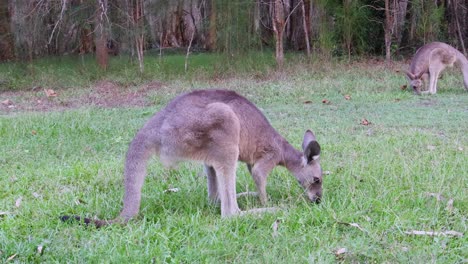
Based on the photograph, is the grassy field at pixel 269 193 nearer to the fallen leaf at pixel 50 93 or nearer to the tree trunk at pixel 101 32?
the fallen leaf at pixel 50 93

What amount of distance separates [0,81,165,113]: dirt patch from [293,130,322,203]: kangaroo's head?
5.49 m

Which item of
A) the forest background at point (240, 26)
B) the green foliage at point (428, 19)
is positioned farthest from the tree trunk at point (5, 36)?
the green foliage at point (428, 19)

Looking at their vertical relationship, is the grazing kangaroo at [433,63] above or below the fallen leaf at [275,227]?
above

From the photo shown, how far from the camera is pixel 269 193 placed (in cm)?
418

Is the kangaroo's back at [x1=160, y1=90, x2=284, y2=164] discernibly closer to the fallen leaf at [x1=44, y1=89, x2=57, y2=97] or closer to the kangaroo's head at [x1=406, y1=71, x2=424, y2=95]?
the kangaroo's head at [x1=406, y1=71, x2=424, y2=95]

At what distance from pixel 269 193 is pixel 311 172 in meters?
0.41

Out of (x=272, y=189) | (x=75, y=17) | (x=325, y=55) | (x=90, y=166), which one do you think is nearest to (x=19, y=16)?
(x=75, y=17)

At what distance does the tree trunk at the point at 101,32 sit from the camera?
11451 millimetres

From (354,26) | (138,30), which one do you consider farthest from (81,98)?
(354,26)

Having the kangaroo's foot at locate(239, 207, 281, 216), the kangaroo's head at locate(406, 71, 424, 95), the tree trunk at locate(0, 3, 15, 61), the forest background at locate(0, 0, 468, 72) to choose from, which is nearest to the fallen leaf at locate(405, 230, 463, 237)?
the kangaroo's foot at locate(239, 207, 281, 216)

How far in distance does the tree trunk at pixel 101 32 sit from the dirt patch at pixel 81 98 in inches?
58.5

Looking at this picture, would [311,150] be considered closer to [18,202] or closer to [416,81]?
[18,202]

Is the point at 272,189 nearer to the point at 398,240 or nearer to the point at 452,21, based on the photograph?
the point at 398,240

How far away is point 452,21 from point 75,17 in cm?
1016
